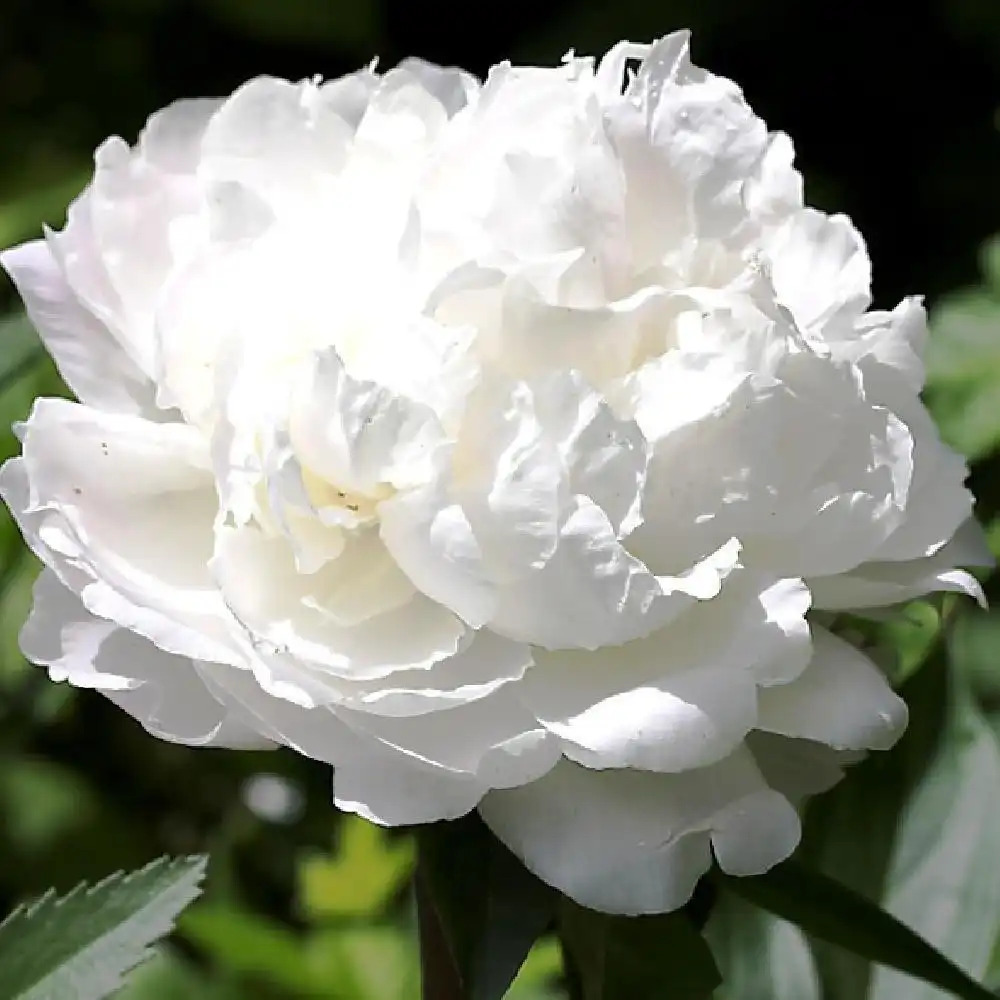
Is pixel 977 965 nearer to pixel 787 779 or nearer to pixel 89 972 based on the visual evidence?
pixel 787 779

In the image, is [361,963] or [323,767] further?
[361,963]

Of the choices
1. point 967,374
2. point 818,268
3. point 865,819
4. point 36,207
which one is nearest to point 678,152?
point 818,268

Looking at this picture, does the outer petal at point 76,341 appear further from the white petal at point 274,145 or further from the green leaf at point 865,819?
the green leaf at point 865,819

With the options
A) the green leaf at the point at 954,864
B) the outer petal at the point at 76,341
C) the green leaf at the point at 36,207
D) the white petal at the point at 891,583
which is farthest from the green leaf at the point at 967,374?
the green leaf at the point at 36,207

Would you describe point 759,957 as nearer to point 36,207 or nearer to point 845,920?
point 845,920

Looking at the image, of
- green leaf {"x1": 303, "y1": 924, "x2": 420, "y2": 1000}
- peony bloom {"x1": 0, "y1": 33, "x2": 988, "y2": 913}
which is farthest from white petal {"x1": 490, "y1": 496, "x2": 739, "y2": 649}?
green leaf {"x1": 303, "y1": 924, "x2": 420, "y2": 1000}

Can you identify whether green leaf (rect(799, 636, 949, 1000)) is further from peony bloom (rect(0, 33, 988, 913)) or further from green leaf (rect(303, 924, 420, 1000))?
green leaf (rect(303, 924, 420, 1000))
